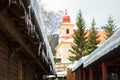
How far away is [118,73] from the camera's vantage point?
16297mm

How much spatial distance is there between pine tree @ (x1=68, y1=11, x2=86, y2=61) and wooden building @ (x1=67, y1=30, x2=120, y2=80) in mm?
34203

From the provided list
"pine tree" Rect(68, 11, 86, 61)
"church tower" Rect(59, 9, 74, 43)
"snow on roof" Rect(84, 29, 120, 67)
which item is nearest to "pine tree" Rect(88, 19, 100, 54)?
"pine tree" Rect(68, 11, 86, 61)

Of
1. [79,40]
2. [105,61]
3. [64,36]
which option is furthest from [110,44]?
[64,36]

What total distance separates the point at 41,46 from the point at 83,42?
5011 cm

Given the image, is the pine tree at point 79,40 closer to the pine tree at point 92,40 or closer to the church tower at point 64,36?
the pine tree at point 92,40

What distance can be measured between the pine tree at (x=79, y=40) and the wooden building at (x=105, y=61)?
1347 inches

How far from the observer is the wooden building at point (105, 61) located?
25.2 feet

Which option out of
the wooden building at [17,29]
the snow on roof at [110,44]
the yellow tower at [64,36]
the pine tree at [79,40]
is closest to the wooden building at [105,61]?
the snow on roof at [110,44]

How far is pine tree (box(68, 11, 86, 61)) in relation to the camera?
56116 mm

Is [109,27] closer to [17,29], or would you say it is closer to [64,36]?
[64,36]

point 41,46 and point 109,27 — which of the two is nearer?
point 41,46

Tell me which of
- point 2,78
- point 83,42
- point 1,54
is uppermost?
point 83,42

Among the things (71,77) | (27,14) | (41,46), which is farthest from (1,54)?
(71,77)

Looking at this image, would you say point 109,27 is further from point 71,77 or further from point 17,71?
point 17,71
